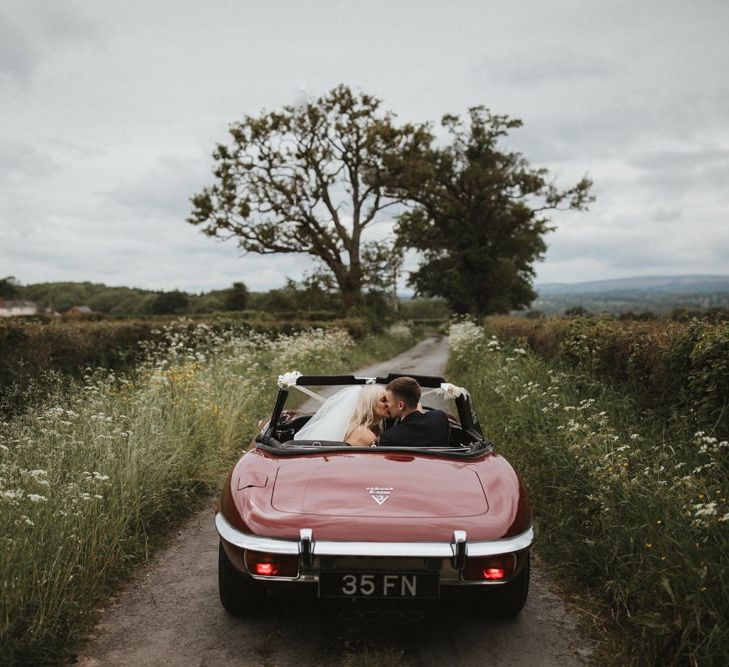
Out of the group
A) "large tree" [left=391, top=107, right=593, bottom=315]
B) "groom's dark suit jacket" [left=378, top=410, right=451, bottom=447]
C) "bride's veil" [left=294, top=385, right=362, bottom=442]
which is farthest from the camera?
"large tree" [left=391, top=107, right=593, bottom=315]

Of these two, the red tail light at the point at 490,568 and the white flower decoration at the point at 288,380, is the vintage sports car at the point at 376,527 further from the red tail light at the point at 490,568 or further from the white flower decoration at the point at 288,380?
the white flower decoration at the point at 288,380

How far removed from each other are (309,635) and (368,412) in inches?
62.4

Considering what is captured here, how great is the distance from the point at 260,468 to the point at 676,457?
3.48 m

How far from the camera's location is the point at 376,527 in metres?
3.34

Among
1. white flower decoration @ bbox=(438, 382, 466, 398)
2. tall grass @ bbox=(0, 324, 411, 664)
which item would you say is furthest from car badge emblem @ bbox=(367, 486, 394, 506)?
tall grass @ bbox=(0, 324, 411, 664)

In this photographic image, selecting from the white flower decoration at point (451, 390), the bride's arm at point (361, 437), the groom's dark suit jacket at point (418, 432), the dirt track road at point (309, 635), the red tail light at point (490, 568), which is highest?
Result: the white flower decoration at point (451, 390)

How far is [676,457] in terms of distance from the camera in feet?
17.9

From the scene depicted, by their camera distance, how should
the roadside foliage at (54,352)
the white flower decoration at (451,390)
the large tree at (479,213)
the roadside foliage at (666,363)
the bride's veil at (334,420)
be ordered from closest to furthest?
the bride's veil at (334,420) < the white flower decoration at (451,390) < the roadside foliage at (666,363) < the roadside foliage at (54,352) < the large tree at (479,213)

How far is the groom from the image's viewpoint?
4414mm

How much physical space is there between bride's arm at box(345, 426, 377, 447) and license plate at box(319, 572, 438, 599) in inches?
54.1

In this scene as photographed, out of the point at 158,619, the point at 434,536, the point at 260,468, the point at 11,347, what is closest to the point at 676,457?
the point at 434,536

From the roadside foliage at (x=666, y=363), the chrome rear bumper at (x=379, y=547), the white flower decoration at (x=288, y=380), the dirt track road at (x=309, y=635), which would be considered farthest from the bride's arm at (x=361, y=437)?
the roadside foliage at (x=666, y=363)

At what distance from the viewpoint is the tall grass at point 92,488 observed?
3684 mm

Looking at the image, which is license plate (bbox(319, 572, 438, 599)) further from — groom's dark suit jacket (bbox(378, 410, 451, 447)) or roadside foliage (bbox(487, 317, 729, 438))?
roadside foliage (bbox(487, 317, 729, 438))
